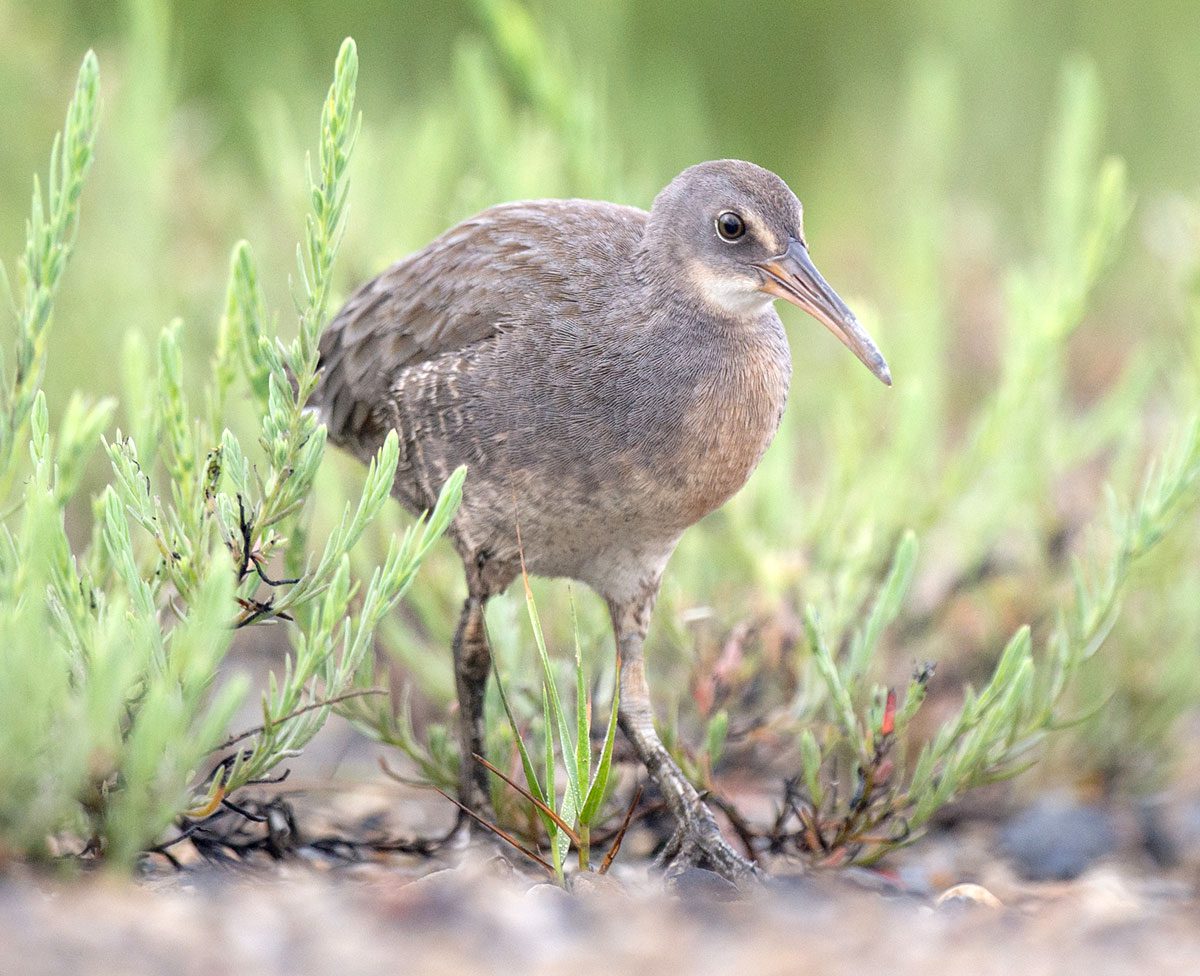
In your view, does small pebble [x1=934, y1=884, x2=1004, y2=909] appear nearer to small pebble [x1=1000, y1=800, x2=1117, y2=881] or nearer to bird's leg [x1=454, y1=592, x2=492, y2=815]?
small pebble [x1=1000, y1=800, x2=1117, y2=881]

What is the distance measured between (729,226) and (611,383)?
429 mm

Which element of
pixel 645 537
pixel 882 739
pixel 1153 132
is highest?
pixel 1153 132

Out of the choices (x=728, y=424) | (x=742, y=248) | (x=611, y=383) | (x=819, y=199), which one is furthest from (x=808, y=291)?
(x=819, y=199)

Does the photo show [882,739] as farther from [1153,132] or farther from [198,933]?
[1153,132]

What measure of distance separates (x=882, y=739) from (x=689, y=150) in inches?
124

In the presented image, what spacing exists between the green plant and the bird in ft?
1.57

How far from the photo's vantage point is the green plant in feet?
7.41

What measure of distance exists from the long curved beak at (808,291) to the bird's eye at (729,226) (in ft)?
0.28

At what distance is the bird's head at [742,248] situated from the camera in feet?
10.6

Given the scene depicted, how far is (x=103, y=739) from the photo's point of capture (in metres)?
2.25

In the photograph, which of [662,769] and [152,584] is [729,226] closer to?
[662,769]

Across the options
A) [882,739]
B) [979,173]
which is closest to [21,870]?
[882,739]

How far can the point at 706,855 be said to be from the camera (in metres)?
3.24

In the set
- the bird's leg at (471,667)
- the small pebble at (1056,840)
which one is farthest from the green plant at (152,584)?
the small pebble at (1056,840)
